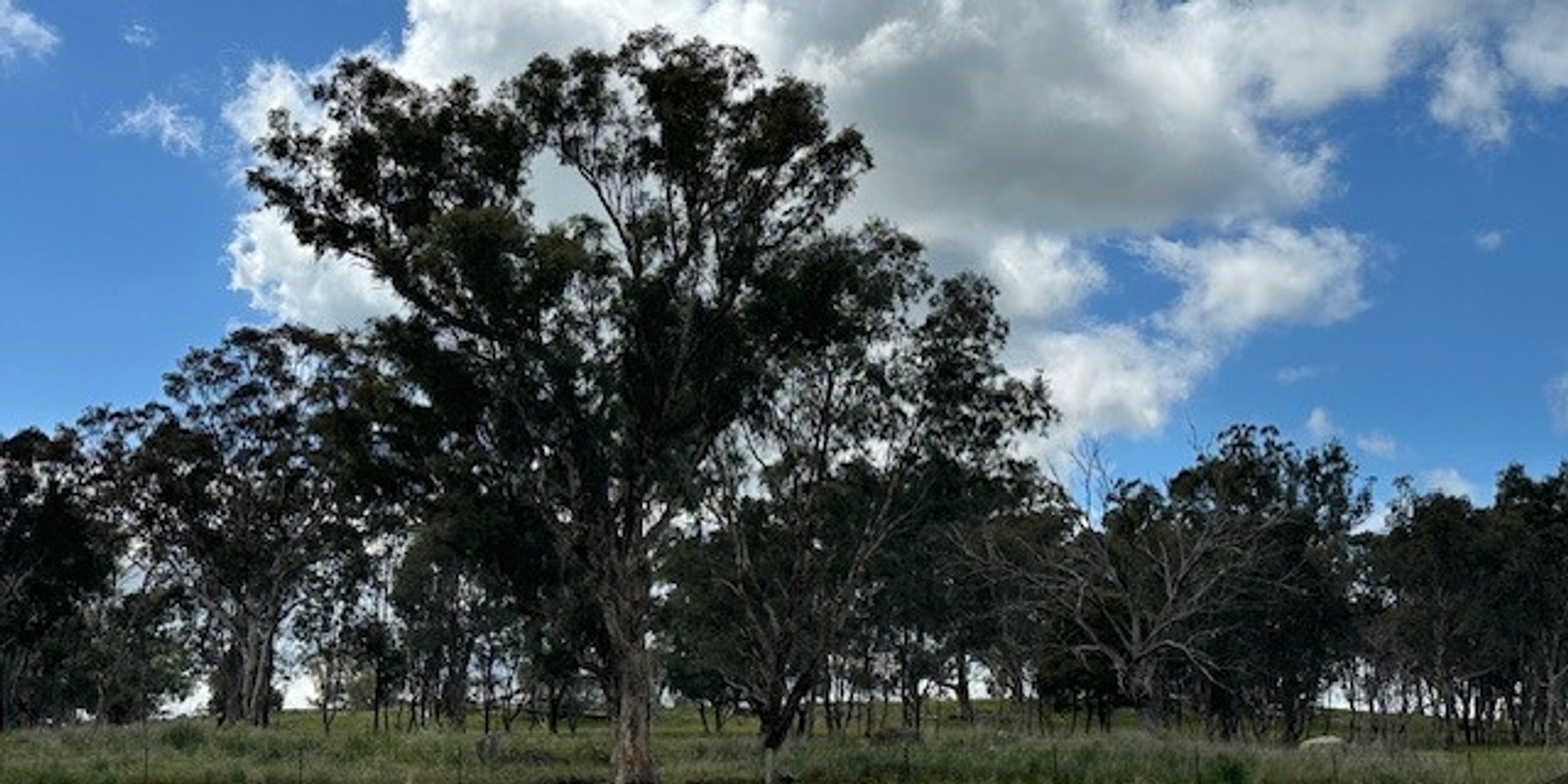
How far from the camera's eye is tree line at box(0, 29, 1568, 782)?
3747cm

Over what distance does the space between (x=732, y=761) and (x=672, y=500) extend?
10732mm

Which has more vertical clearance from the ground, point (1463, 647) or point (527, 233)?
point (527, 233)

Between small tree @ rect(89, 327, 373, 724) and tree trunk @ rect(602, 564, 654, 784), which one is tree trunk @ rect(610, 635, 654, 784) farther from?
small tree @ rect(89, 327, 373, 724)

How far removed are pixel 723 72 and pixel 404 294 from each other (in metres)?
10.3

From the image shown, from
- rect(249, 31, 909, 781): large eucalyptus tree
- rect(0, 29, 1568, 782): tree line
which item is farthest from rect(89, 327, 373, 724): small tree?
rect(249, 31, 909, 781): large eucalyptus tree

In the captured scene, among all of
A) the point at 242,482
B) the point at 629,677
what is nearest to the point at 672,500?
the point at 629,677

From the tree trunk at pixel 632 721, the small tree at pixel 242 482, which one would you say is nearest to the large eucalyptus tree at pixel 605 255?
the tree trunk at pixel 632 721

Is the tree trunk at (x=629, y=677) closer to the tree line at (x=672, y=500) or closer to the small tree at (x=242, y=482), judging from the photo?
the tree line at (x=672, y=500)

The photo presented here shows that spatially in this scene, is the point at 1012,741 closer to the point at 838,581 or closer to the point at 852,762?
the point at 852,762

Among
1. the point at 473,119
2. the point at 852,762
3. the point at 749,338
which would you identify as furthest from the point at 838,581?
the point at 473,119

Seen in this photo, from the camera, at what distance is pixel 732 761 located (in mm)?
43969

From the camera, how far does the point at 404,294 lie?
1457 inches

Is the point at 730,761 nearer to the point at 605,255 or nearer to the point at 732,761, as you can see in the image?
the point at 732,761

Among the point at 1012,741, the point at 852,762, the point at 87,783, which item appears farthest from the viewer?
the point at 1012,741
